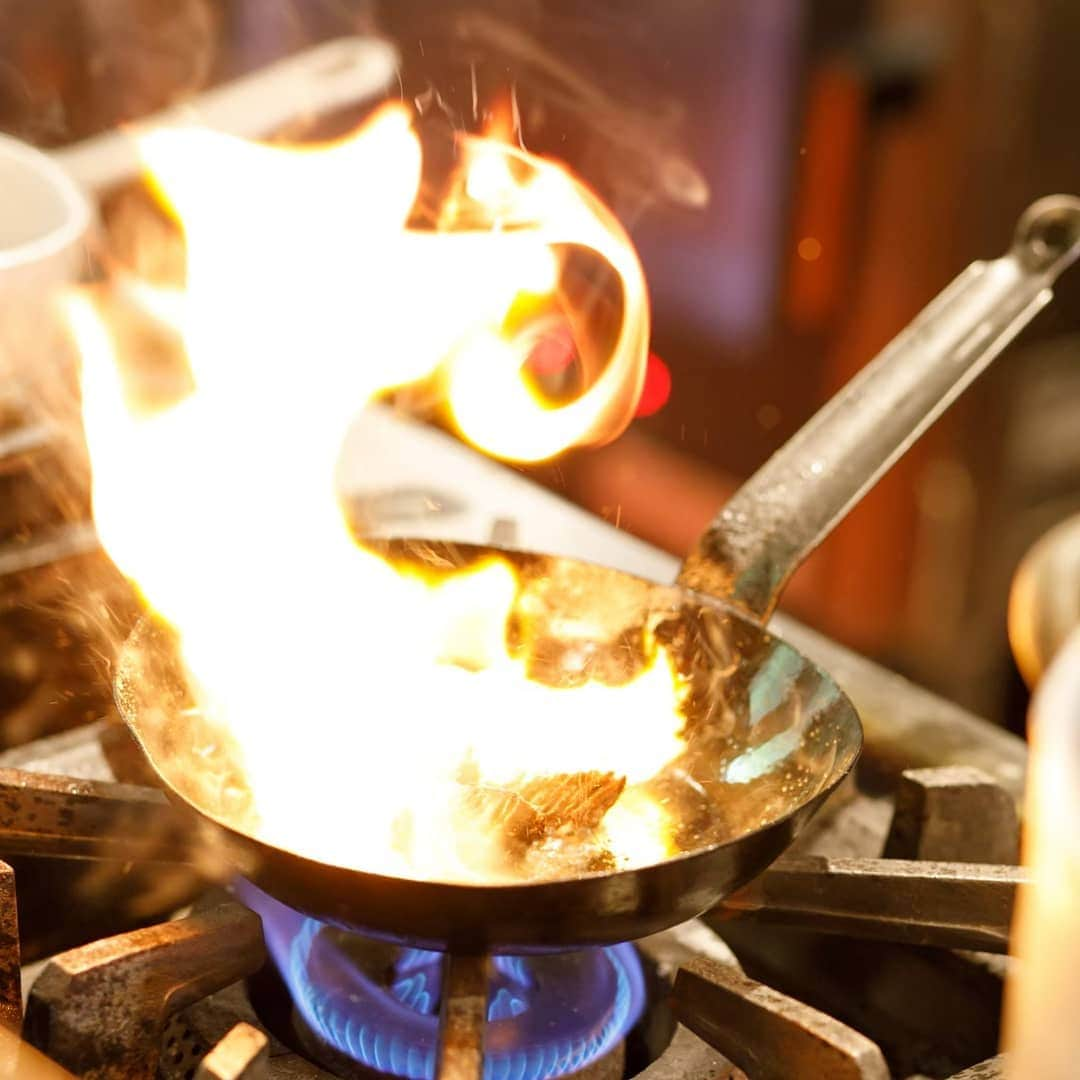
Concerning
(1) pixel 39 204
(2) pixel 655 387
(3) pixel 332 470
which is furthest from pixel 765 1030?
(2) pixel 655 387

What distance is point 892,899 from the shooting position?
739mm

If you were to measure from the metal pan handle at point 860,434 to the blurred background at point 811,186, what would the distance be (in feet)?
3.00

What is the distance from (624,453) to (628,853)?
2001 mm

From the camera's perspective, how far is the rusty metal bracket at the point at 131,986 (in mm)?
619

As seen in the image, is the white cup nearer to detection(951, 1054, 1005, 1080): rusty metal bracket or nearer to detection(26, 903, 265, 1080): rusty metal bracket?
detection(26, 903, 265, 1080): rusty metal bracket

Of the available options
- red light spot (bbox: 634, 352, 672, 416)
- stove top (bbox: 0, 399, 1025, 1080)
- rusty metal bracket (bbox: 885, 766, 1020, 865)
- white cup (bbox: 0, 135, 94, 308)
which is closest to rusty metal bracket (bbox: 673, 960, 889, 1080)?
stove top (bbox: 0, 399, 1025, 1080)

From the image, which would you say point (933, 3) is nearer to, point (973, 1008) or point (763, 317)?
point (763, 317)

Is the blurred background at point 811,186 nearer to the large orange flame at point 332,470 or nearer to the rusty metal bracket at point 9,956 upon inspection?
the large orange flame at point 332,470

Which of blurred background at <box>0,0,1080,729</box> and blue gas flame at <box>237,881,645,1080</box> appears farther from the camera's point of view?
blurred background at <box>0,0,1080,729</box>

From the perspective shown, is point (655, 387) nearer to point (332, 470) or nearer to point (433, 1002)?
point (332, 470)

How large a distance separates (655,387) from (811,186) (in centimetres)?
51

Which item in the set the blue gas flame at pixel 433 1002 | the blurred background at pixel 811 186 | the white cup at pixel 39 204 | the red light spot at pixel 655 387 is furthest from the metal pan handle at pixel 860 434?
the red light spot at pixel 655 387

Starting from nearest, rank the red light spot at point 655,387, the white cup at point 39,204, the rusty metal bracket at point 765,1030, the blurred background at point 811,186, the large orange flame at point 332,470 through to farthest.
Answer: the rusty metal bracket at point 765,1030
the large orange flame at point 332,470
the white cup at point 39,204
the blurred background at point 811,186
the red light spot at point 655,387

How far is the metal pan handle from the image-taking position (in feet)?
2.95
